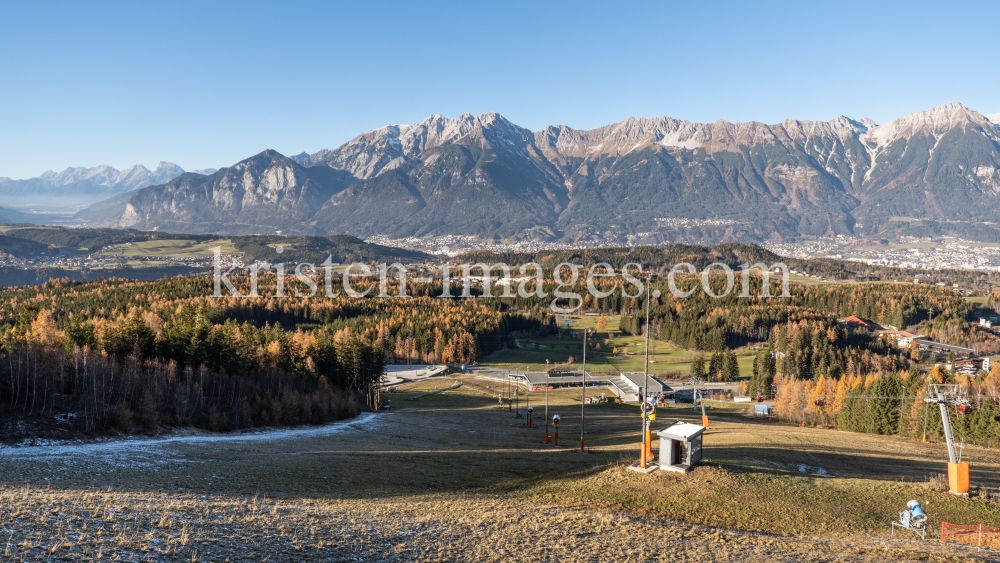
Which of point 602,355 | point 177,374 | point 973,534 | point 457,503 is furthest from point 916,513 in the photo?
point 602,355

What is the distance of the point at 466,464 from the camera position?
1324 inches

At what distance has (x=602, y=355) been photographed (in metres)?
145

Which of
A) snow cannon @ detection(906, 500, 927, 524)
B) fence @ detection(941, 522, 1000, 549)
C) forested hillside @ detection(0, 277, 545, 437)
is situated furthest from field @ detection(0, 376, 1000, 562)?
forested hillside @ detection(0, 277, 545, 437)

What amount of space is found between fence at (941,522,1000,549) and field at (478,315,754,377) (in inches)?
4077

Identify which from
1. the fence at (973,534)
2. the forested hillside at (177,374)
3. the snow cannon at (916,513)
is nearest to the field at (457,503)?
the snow cannon at (916,513)

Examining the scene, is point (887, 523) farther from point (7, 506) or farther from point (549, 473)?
point (7, 506)

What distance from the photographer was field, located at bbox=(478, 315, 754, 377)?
5192 inches

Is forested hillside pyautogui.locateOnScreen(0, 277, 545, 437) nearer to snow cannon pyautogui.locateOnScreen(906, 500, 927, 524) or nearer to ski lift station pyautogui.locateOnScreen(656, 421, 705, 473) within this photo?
ski lift station pyautogui.locateOnScreen(656, 421, 705, 473)

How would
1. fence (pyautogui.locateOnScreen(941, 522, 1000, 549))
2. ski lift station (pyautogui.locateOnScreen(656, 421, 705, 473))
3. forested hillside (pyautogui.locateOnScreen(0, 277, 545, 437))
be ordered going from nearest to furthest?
fence (pyautogui.locateOnScreen(941, 522, 1000, 549)) → ski lift station (pyautogui.locateOnScreen(656, 421, 705, 473)) → forested hillside (pyautogui.locateOnScreen(0, 277, 545, 437))

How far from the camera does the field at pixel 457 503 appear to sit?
17.9 m

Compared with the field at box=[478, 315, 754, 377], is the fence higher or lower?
higher

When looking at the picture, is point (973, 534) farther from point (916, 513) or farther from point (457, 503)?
point (457, 503)

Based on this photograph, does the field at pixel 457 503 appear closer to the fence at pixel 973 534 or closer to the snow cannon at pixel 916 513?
the snow cannon at pixel 916 513

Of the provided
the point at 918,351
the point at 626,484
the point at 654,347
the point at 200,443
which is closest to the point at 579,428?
the point at 626,484
